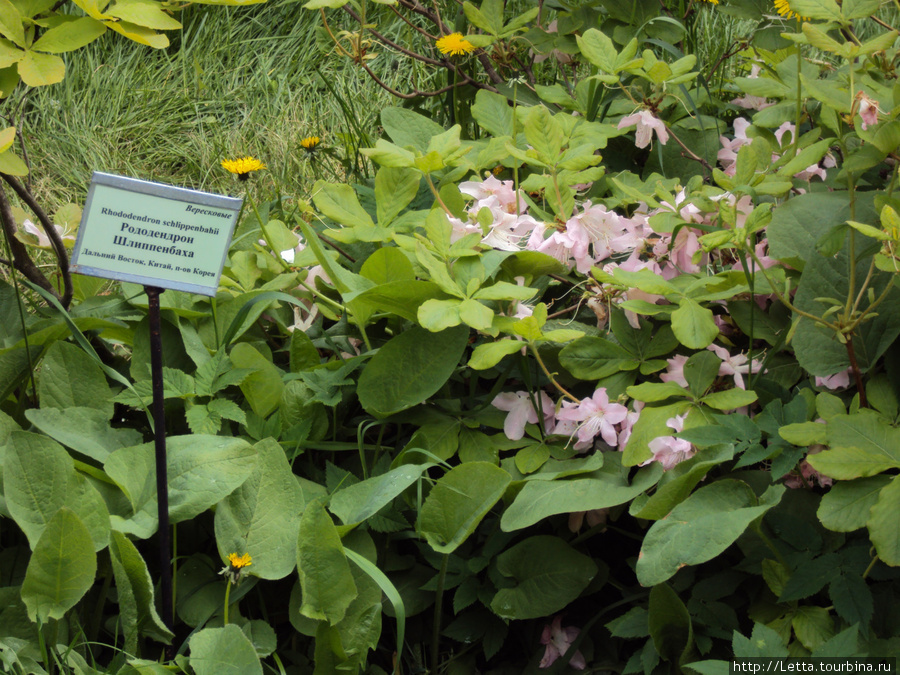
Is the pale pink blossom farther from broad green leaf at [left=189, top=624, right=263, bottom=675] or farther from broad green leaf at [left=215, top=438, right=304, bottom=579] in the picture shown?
broad green leaf at [left=189, top=624, right=263, bottom=675]

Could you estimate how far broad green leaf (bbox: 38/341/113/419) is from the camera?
1199 millimetres

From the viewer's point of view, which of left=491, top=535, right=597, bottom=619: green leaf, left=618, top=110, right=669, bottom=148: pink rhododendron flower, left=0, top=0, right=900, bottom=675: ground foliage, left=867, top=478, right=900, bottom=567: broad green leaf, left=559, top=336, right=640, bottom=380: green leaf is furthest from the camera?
left=618, top=110, right=669, bottom=148: pink rhododendron flower

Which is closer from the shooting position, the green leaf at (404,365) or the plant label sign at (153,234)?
the plant label sign at (153,234)

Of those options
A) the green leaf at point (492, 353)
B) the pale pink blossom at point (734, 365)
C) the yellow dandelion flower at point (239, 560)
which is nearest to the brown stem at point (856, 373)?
the pale pink blossom at point (734, 365)

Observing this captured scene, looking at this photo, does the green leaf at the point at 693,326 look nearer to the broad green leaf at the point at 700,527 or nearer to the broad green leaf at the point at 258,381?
the broad green leaf at the point at 700,527

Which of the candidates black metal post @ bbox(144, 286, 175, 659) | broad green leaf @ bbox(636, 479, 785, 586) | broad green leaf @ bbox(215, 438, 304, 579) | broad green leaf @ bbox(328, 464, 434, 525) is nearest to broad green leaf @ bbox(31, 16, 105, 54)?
black metal post @ bbox(144, 286, 175, 659)

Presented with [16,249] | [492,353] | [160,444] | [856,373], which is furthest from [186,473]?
[856,373]

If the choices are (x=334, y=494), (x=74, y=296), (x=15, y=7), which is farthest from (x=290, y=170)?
(x=334, y=494)

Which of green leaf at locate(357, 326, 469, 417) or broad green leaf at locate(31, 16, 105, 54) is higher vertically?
broad green leaf at locate(31, 16, 105, 54)

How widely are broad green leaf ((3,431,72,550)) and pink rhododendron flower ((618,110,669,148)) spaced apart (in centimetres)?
112

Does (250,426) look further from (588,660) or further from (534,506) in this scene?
(588,660)

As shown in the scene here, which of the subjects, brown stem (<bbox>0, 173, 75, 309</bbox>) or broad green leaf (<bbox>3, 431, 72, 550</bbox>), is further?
brown stem (<bbox>0, 173, 75, 309</bbox>)

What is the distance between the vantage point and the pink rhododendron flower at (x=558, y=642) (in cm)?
113

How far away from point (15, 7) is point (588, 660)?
1196 mm
